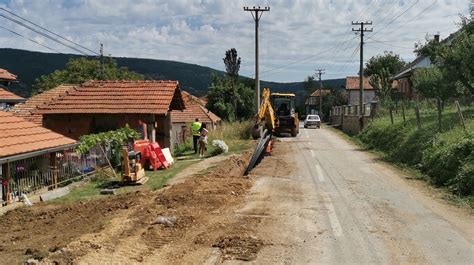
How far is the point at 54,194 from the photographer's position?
1391cm

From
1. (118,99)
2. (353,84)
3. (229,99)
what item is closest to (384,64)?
(353,84)

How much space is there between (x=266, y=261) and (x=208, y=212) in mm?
3559

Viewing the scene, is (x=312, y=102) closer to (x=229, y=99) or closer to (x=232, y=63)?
(x=232, y=63)

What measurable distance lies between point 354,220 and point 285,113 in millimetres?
27120

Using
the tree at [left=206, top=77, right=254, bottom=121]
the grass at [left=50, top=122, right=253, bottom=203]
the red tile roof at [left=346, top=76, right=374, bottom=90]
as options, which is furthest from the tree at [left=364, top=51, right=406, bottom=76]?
the grass at [left=50, top=122, right=253, bottom=203]

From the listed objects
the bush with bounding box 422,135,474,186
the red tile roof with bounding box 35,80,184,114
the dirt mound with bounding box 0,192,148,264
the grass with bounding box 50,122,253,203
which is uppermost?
the red tile roof with bounding box 35,80,184,114

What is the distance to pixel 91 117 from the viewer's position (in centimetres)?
2405

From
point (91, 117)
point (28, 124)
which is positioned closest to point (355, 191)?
point (28, 124)

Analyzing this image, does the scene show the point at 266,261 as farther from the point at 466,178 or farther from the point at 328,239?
the point at 466,178

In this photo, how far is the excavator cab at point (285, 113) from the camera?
1442 inches

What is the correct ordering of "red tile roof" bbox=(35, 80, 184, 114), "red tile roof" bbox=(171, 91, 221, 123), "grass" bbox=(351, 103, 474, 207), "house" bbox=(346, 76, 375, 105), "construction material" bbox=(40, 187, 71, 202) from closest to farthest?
"construction material" bbox=(40, 187, 71, 202)
"grass" bbox=(351, 103, 474, 207)
"red tile roof" bbox=(35, 80, 184, 114)
"red tile roof" bbox=(171, 91, 221, 123)
"house" bbox=(346, 76, 375, 105)

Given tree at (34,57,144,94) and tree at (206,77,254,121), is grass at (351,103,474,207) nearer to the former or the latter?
tree at (206,77,254,121)

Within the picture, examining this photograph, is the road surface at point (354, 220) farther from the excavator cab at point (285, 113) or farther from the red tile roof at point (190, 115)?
the red tile roof at point (190, 115)

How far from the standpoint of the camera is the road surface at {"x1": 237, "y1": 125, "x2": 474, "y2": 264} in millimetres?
7891
